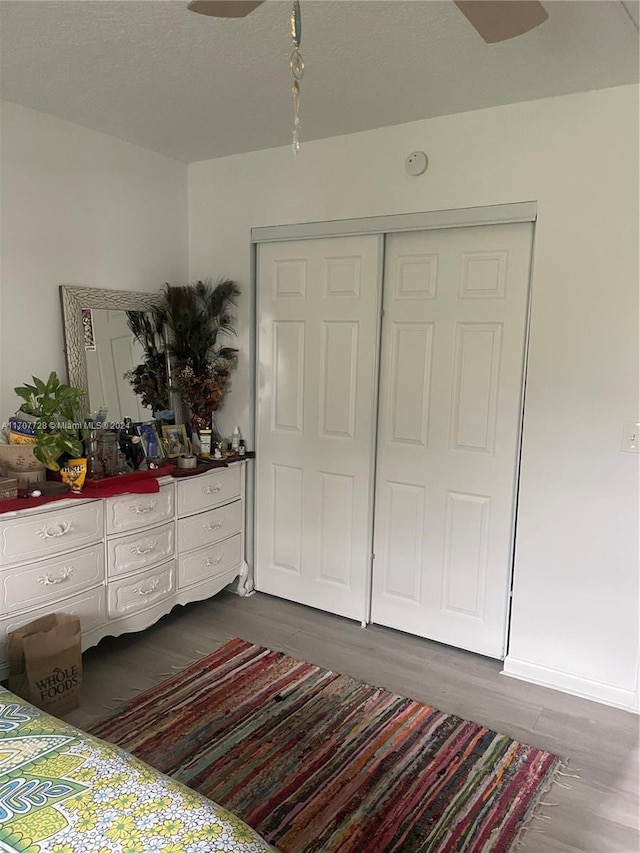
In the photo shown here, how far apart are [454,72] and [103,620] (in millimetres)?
2667

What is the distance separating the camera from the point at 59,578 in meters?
2.59

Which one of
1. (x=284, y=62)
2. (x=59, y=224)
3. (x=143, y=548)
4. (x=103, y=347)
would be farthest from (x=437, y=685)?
(x=59, y=224)

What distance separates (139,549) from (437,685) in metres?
1.48

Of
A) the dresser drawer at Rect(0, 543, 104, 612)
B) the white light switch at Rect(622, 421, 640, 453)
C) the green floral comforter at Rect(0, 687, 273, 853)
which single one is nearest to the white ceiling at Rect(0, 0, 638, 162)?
the white light switch at Rect(622, 421, 640, 453)

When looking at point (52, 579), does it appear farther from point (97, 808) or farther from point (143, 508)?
point (97, 808)

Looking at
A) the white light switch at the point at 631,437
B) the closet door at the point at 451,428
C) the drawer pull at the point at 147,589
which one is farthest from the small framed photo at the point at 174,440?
the white light switch at the point at 631,437

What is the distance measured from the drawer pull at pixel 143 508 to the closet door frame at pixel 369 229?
767 millimetres

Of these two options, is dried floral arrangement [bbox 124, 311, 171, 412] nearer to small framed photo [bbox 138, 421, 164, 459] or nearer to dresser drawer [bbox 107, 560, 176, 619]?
small framed photo [bbox 138, 421, 164, 459]

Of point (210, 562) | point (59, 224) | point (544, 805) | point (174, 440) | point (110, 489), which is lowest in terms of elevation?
point (544, 805)

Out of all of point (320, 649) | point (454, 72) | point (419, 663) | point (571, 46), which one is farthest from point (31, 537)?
point (571, 46)

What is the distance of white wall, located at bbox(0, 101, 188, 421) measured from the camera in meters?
2.80

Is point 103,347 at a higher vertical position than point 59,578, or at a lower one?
higher

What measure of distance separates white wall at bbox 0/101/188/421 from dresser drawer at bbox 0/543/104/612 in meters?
0.73

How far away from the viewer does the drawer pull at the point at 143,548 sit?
2920 millimetres
